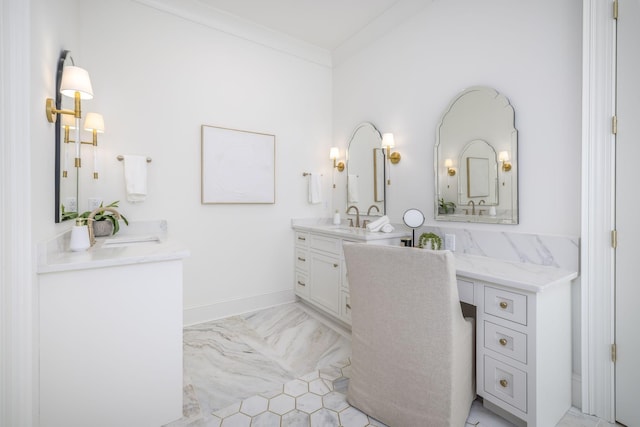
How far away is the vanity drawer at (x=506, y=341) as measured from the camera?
4.65ft

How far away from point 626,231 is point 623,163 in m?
0.34

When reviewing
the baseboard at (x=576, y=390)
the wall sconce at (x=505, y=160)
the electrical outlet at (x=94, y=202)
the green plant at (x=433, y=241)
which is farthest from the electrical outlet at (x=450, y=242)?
the electrical outlet at (x=94, y=202)

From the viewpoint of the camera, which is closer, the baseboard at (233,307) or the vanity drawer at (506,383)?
the vanity drawer at (506,383)

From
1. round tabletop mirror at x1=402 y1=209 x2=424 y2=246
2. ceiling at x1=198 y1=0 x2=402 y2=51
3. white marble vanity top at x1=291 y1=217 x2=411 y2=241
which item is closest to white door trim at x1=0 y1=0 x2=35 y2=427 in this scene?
white marble vanity top at x1=291 y1=217 x2=411 y2=241

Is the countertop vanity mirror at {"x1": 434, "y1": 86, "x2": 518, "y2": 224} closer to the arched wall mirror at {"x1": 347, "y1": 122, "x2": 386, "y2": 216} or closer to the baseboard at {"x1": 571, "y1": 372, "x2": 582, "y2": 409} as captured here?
the arched wall mirror at {"x1": 347, "y1": 122, "x2": 386, "y2": 216}

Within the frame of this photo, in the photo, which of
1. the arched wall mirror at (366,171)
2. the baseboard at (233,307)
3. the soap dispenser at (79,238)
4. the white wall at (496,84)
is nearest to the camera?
the soap dispenser at (79,238)

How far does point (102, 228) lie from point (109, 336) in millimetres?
1148

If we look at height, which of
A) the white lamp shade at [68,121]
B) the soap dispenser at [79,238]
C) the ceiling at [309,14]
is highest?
the ceiling at [309,14]

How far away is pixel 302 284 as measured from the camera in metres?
3.24

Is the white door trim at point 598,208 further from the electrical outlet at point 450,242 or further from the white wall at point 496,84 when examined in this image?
the electrical outlet at point 450,242

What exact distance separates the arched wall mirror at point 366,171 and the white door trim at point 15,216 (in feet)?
8.33

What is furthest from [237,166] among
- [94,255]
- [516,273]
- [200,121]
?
[516,273]

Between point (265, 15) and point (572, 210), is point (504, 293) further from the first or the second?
point (265, 15)

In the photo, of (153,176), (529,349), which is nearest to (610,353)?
(529,349)
